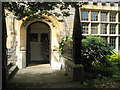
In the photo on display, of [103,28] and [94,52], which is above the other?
[103,28]

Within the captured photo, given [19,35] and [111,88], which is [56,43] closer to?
[19,35]

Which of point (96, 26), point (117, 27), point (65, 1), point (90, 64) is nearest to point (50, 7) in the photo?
point (65, 1)

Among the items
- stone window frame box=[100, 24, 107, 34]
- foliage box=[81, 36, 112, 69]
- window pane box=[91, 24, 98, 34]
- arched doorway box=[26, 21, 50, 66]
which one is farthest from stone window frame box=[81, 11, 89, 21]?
arched doorway box=[26, 21, 50, 66]

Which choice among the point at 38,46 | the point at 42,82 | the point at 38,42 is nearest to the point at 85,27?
the point at 38,42

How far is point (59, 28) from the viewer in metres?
7.69

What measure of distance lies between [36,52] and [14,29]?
3.71 metres

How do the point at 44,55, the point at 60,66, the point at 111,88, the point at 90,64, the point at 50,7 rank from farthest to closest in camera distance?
the point at 44,55
the point at 60,66
the point at 90,64
the point at 50,7
the point at 111,88

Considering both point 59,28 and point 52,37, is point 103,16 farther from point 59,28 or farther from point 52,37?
point 52,37

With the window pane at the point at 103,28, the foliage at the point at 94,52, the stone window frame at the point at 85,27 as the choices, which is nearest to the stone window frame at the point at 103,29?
the window pane at the point at 103,28

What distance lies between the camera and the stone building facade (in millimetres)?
7457

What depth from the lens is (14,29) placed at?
745cm

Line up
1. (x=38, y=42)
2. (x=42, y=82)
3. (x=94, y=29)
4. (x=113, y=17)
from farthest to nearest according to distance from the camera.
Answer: (x=38, y=42)
(x=113, y=17)
(x=94, y=29)
(x=42, y=82)

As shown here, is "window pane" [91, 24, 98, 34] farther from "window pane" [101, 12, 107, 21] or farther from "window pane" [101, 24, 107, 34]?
"window pane" [101, 12, 107, 21]

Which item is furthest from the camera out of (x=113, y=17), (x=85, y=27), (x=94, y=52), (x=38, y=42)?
(x=38, y=42)
